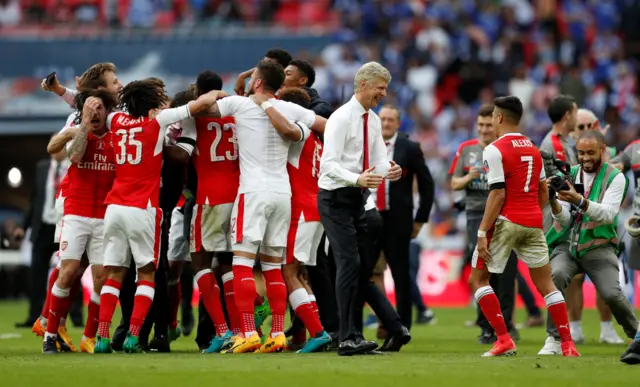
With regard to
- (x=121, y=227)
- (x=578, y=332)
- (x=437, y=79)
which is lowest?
(x=578, y=332)

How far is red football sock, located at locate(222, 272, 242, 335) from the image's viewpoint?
1102 centimetres

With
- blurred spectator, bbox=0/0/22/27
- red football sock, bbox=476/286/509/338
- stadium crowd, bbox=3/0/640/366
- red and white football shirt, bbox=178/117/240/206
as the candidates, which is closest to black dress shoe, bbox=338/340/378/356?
red football sock, bbox=476/286/509/338

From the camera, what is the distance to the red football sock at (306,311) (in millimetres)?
10492

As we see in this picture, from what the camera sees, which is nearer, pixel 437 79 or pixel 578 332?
pixel 578 332

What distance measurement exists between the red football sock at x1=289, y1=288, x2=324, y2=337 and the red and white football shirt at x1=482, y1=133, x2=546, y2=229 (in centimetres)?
177

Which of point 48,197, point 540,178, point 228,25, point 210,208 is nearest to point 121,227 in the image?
point 210,208

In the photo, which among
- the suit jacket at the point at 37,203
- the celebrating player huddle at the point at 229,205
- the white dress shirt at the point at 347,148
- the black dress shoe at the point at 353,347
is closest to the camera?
the black dress shoe at the point at 353,347

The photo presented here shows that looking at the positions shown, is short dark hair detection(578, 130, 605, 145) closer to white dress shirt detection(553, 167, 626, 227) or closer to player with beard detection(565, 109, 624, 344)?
white dress shirt detection(553, 167, 626, 227)

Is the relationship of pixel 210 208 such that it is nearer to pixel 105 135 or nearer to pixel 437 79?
pixel 105 135

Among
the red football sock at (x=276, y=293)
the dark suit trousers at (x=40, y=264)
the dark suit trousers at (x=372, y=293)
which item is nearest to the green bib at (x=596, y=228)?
the dark suit trousers at (x=372, y=293)

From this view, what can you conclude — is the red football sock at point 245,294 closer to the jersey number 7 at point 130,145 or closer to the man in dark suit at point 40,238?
the jersey number 7 at point 130,145

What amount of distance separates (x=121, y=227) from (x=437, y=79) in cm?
1843

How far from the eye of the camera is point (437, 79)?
2814 cm

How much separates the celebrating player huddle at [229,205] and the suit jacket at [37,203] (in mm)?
5110
